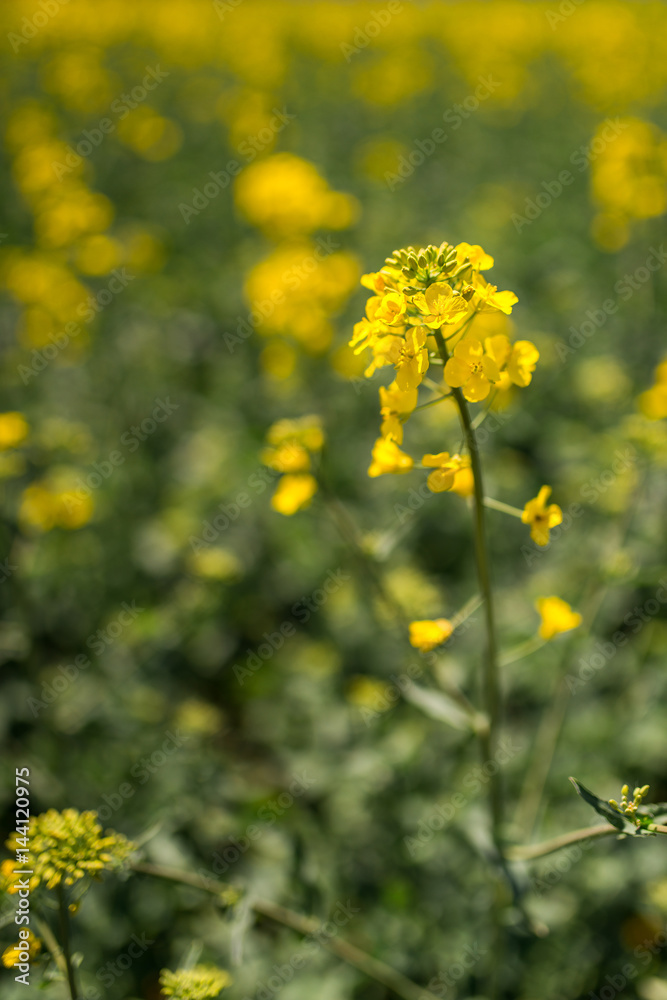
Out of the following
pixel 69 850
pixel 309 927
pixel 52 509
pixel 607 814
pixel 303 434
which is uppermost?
pixel 303 434

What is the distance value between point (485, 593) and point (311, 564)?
2.48 meters

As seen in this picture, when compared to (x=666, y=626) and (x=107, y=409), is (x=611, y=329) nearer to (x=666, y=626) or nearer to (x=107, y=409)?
(x=666, y=626)

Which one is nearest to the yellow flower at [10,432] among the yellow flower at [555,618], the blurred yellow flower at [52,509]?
the blurred yellow flower at [52,509]

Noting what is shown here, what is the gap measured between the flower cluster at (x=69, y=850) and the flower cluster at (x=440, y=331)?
4.22ft

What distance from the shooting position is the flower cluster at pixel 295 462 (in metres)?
2.15

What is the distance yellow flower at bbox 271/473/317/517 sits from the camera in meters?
2.13

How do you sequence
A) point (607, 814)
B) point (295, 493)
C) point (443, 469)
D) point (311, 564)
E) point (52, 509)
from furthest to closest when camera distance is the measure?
point (311, 564)
point (52, 509)
point (295, 493)
point (443, 469)
point (607, 814)

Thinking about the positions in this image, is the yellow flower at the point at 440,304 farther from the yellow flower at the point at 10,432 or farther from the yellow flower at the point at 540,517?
the yellow flower at the point at 10,432

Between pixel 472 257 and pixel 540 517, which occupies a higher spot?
pixel 472 257

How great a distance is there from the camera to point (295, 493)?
7.10ft

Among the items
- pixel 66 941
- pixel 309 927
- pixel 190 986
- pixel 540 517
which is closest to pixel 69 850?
pixel 66 941

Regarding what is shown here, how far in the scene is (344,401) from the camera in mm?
5293

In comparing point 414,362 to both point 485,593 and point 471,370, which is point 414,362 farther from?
point 485,593

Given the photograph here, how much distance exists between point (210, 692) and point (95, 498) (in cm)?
145
